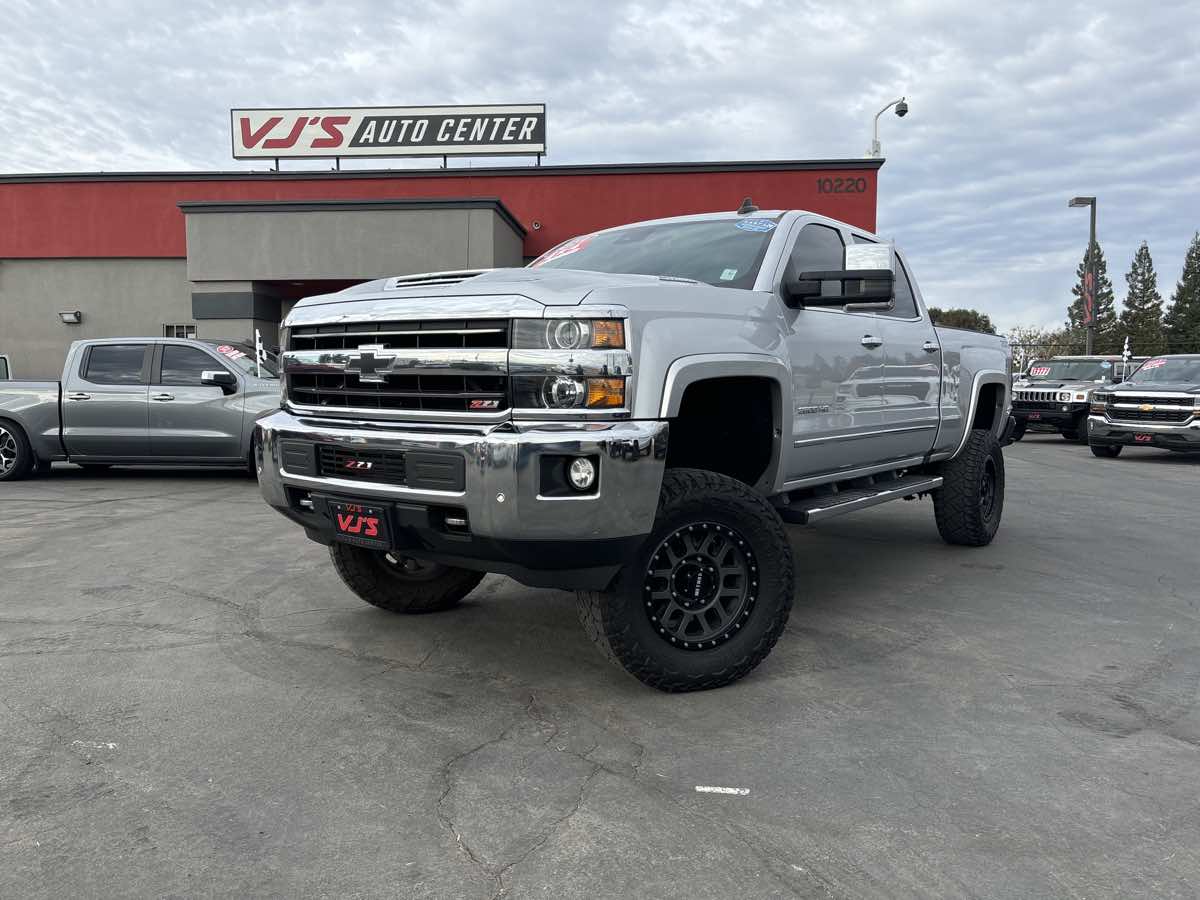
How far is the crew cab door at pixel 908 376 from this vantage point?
16.9 ft

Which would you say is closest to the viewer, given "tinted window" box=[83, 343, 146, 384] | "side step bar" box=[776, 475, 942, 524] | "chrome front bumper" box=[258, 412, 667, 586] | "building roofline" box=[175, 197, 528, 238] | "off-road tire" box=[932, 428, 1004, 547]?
"chrome front bumper" box=[258, 412, 667, 586]

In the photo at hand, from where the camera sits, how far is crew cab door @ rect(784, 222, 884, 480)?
165 inches

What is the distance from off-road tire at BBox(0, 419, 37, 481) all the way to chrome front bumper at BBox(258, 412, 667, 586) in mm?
9135

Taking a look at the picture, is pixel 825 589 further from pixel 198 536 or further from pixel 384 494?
pixel 198 536

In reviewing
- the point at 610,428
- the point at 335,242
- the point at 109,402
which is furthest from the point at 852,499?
the point at 335,242

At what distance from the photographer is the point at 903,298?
5.80 metres

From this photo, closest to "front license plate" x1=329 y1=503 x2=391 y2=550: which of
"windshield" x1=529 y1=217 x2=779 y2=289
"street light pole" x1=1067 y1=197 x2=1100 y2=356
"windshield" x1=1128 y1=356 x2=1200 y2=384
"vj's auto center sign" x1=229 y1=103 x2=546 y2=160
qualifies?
"windshield" x1=529 y1=217 x2=779 y2=289

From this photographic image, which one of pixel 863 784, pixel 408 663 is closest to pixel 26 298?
pixel 408 663

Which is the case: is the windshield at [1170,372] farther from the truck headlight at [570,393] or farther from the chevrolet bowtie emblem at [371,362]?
the chevrolet bowtie emblem at [371,362]

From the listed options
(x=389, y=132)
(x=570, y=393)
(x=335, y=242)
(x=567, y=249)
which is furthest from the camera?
(x=389, y=132)

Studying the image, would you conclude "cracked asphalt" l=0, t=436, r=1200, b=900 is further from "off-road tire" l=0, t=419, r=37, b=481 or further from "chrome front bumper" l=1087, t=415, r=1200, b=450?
"chrome front bumper" l=1087, t=415, r=1200, b=450

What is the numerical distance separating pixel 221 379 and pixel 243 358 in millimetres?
454

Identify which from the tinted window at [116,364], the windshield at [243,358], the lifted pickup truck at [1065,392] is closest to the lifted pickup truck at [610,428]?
the windshield at [243,358]

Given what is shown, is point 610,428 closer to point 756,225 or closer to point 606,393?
point 606,393
